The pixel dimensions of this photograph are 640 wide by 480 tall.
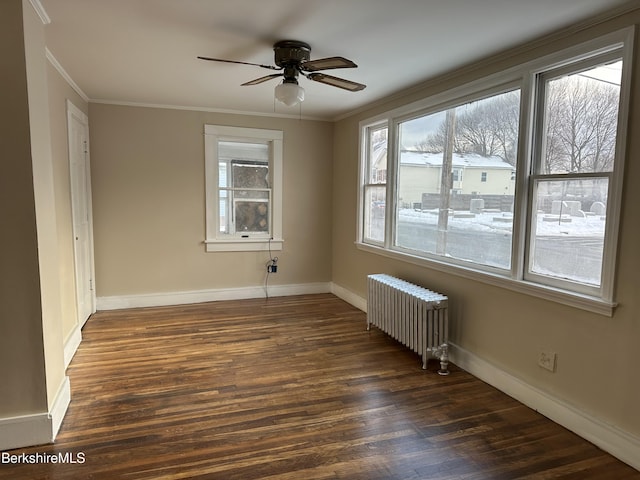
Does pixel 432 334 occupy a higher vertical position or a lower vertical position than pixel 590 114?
lower

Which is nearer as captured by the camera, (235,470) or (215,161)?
(235,470)

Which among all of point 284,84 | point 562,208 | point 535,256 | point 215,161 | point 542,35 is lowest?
point 535,256

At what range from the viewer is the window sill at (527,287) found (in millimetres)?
2309

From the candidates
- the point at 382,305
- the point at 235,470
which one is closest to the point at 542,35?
the point at 382,305

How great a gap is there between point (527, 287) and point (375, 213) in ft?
7.51

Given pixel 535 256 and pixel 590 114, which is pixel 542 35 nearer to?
pixel 590 114

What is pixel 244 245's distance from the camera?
210 inches

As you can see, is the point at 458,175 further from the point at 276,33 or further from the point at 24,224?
the point at 24,224

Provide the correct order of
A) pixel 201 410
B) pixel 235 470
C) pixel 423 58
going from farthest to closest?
pixel 423 58 → pixel 201 410 → pixel 235 470

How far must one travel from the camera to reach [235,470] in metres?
2.06

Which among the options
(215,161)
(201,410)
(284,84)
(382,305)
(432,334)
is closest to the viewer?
(201,410)

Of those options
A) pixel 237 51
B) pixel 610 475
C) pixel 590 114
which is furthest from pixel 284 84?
pixel 610 475

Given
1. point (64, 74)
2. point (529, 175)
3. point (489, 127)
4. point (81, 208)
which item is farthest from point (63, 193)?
point (529, 175)

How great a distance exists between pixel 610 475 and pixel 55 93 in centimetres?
452
